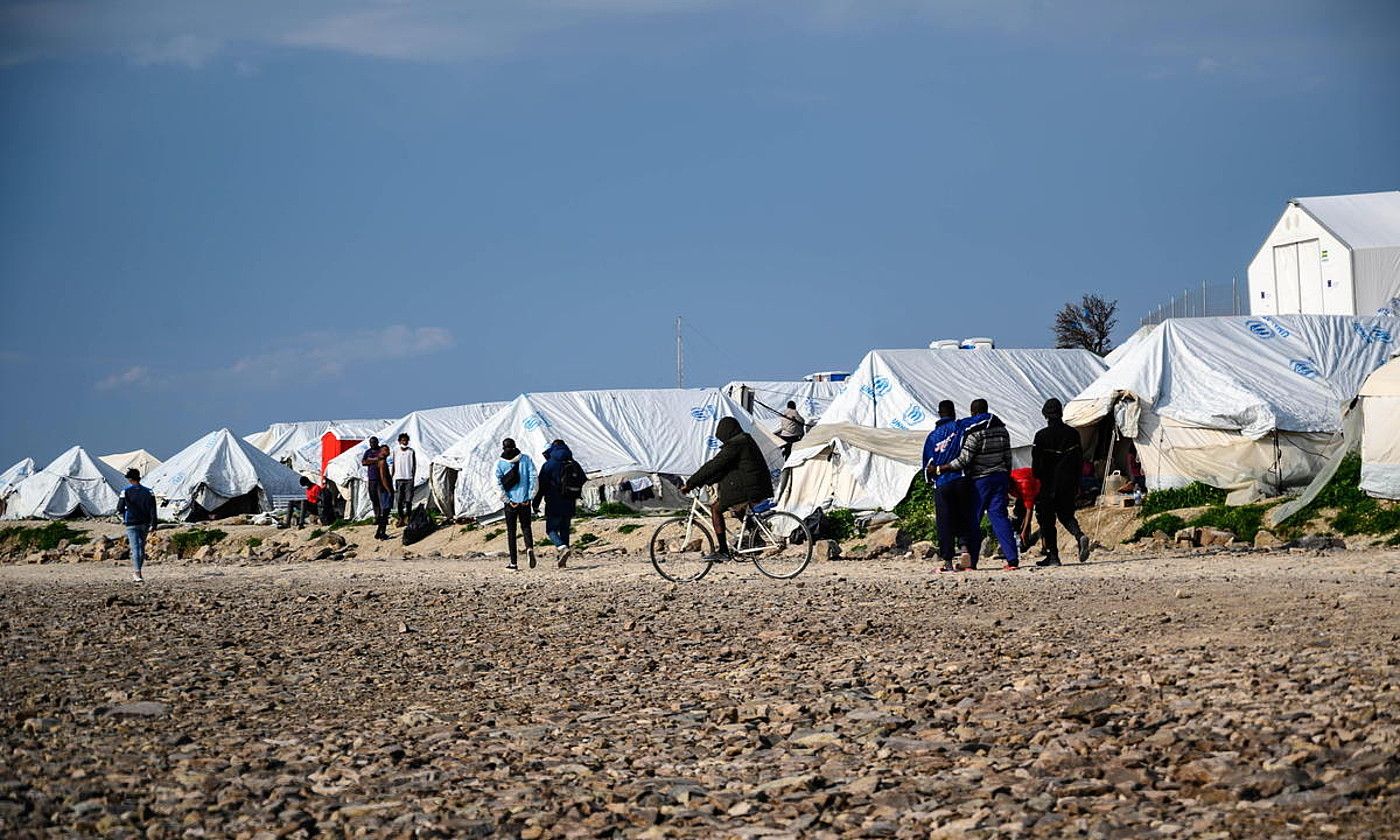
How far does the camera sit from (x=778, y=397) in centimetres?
4075

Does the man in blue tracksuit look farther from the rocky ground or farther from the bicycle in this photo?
the rocky ground

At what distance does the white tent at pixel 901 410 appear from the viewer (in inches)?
974

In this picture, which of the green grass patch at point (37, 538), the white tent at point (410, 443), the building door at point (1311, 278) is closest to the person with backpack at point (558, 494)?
the white tent at point (410, 443)

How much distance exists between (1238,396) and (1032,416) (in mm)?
4459

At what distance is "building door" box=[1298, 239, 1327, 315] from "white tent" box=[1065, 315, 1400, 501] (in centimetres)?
1636

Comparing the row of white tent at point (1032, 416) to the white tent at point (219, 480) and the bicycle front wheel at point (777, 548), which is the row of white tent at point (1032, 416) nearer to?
the white tent at point (219, 480)

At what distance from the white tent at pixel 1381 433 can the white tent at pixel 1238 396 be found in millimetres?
2054

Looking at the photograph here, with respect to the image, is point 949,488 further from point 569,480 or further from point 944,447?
point 569,480

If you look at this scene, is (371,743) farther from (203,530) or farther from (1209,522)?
(203,530)

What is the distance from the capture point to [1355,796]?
203 inches

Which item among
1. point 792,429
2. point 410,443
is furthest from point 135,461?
point 792,429

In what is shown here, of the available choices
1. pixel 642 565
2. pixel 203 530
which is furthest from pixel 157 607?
pixel 203 530

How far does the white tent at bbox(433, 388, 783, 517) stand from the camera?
1255 inches

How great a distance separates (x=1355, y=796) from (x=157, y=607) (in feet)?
39.5
